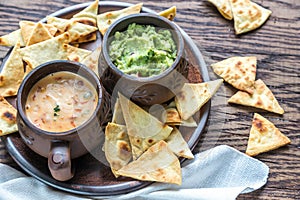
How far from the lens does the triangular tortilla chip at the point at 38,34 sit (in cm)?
253

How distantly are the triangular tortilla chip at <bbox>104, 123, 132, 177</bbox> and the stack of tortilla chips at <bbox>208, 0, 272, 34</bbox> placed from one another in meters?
0.85

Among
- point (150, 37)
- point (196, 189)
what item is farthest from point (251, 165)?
point (150, 37)

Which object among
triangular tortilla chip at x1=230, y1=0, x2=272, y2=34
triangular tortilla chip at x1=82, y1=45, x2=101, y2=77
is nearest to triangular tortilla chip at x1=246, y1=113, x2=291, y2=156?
triangular tortilla chip at x1=230, y1=0, x2=272, y2=34

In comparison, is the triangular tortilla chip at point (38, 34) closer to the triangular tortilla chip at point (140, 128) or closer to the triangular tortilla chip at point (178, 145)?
the triangular tortilla chip at point (140, 128)

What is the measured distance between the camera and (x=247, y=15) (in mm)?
2736

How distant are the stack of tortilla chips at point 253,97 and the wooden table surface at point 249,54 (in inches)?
1.4

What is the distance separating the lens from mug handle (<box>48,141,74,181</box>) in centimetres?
211

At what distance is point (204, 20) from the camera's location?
2.80m

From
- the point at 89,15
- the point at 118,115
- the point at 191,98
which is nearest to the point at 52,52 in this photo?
the point at 89,15

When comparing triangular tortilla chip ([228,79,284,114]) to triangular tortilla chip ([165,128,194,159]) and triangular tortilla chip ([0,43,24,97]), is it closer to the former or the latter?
triangular tortilla chip ([165,128,194,159])

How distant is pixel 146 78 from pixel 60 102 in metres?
0.36

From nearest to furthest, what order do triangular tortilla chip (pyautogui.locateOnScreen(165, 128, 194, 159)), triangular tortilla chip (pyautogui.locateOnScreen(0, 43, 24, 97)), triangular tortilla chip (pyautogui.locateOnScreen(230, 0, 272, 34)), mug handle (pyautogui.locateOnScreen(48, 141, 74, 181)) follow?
mug handle (pyautogui.locateOnScreen(48, 141, 74, 181)) → triangular tortilla chip (pyautogui.locateOnScreen(165, 128, 194, 159)) → triangular tortilla chip (pyautogui.locateOnScreen(0, 43, 24, 97)) → triangular tortilla chip (pyautogui.locateOnScreen(230, 0, 272, 34))

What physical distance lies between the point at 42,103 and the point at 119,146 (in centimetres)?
36

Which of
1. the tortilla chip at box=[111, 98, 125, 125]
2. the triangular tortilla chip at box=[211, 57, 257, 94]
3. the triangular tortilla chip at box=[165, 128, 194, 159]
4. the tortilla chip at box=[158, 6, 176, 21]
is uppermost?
the tortilla chip at box=[158, 6, 176, 21]
